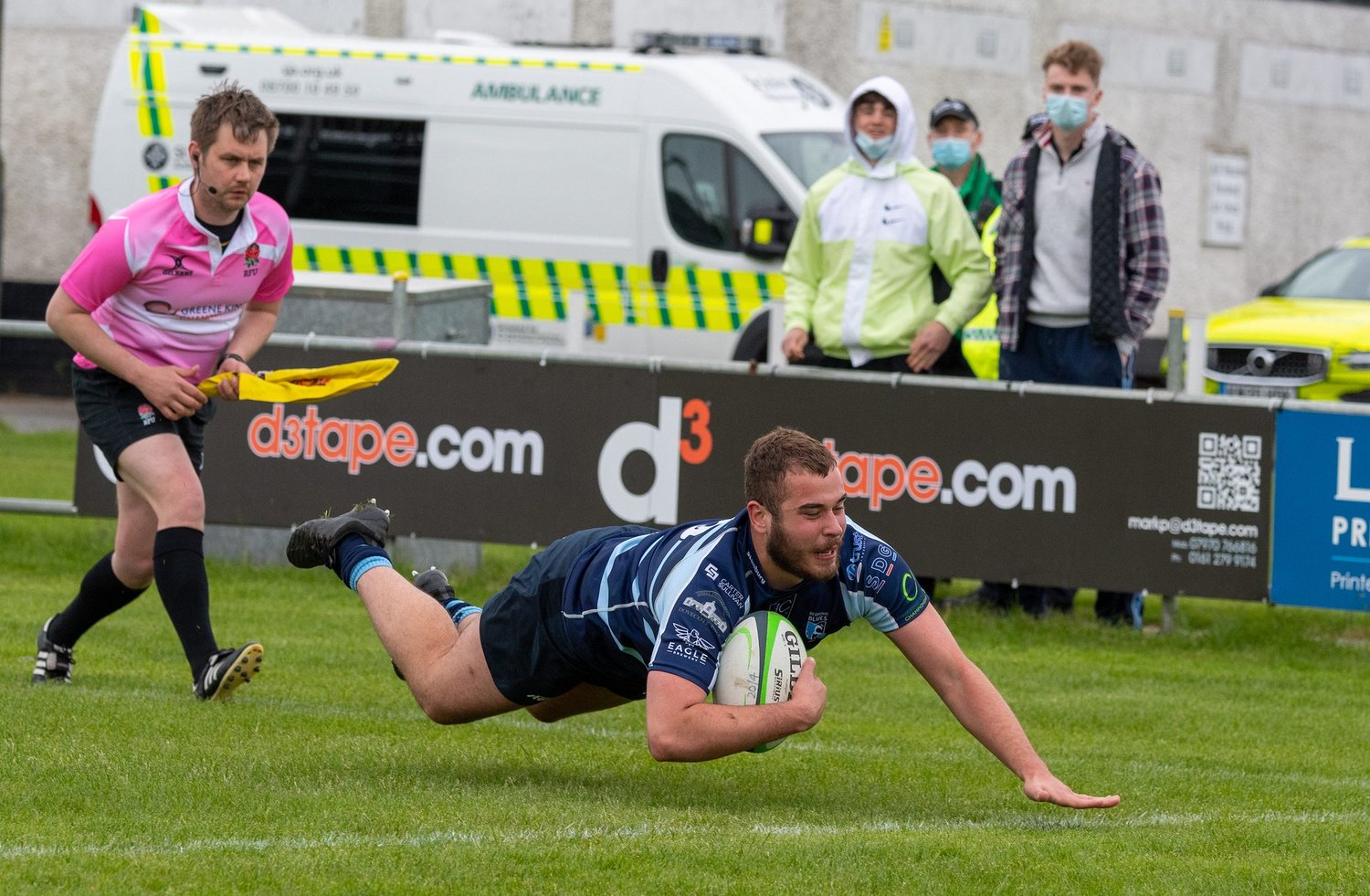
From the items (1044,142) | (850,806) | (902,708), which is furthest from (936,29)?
(850,806)

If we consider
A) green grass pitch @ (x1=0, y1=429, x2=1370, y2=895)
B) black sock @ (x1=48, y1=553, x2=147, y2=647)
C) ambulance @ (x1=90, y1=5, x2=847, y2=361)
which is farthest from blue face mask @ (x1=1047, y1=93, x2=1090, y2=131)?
ambulance @ (x1=90, y1=5, x2=847, y2=361)

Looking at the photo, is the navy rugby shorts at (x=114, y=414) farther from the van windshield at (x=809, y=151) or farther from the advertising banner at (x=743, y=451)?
the van windshield at (x=809, y=151)

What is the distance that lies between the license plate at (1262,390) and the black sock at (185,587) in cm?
917

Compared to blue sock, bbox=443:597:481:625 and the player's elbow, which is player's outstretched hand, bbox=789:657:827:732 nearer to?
the player's elbow

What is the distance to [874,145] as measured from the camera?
10453 millimetres

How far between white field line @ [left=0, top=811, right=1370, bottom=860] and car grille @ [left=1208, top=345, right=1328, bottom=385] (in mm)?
8830

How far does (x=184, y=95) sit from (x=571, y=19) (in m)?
7.54

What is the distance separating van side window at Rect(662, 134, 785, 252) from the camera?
16062 millimetres

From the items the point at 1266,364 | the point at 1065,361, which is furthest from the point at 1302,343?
the point at 1065,361

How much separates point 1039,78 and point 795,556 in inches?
809

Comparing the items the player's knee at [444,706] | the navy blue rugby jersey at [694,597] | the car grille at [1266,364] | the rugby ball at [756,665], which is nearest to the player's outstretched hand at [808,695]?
the rugby ball at [756,665]

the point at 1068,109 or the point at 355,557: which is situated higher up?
the point at 1068,109

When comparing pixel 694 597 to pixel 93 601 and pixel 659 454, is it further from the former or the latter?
pixel 659 454

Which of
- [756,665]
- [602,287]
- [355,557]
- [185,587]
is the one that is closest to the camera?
[756,665]
